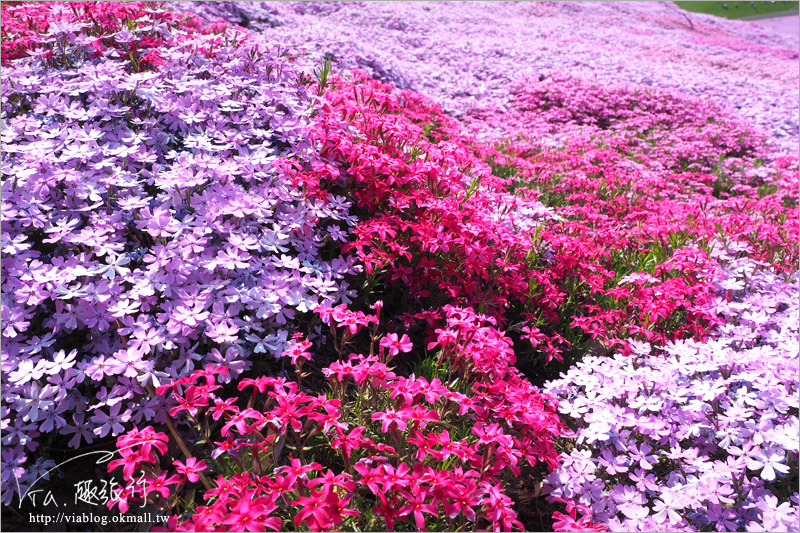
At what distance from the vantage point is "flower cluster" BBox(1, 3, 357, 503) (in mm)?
2316

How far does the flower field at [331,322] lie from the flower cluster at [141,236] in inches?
0.8

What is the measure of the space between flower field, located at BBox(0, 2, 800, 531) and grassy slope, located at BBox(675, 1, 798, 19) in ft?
173

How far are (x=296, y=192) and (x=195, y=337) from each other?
3.81 ft

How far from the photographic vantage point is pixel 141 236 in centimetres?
294

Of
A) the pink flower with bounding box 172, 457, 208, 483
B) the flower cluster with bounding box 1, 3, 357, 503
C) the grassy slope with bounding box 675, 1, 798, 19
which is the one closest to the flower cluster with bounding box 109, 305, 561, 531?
the pink flower with bounding box 172, 457, 208, 483

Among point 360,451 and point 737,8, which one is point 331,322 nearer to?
point 360,451

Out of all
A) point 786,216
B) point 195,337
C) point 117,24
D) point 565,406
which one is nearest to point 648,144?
point 786,216

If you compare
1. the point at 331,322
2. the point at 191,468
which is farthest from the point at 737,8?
the point at 191,468

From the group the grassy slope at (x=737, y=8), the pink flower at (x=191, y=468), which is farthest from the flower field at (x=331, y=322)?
the grassy slope at (x=737, y=8)

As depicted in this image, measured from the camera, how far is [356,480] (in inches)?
85.7

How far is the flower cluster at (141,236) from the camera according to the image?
2316 mm

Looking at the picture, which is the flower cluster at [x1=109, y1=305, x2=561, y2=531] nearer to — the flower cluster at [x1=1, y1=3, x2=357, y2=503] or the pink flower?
the pink flower

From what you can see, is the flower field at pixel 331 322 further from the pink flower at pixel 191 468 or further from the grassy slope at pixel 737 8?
the grassy slope at pixel 737 8

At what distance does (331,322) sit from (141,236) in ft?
4.19
